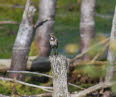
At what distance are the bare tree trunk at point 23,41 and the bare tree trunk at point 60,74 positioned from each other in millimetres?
3342

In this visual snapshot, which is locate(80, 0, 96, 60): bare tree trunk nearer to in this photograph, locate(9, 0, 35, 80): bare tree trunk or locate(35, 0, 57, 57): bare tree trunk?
locate(35, 0, 57, 57): bare tree trunk

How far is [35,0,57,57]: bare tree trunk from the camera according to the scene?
11016 millimetres

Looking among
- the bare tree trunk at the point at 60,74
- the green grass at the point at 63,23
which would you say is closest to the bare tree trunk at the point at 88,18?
the green grass at the point at 63,23

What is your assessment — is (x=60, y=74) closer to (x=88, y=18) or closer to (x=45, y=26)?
(x=88, y=18)

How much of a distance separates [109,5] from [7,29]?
310 inches

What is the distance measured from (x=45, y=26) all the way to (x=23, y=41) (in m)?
1.13

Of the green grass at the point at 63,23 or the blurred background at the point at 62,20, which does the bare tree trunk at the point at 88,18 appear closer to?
the green grass at the point at 63,23

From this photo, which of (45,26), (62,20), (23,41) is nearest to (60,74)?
(23,41)

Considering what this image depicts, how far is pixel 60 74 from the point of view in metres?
6.81

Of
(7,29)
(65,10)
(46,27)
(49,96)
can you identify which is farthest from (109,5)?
(49,96)

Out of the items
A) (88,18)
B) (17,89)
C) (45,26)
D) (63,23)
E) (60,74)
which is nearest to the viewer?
(60,74)

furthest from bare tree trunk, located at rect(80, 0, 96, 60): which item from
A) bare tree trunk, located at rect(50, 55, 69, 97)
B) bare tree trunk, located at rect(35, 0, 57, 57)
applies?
bare tree trunk, located at rect(50, 55, 69, 97)

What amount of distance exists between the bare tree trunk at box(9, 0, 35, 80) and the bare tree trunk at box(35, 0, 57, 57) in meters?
0.90

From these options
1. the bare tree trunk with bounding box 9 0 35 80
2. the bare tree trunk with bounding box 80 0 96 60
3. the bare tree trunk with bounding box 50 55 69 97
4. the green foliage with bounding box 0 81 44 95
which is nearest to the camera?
the bare tree trunk with bounding box 50 55 69 97
